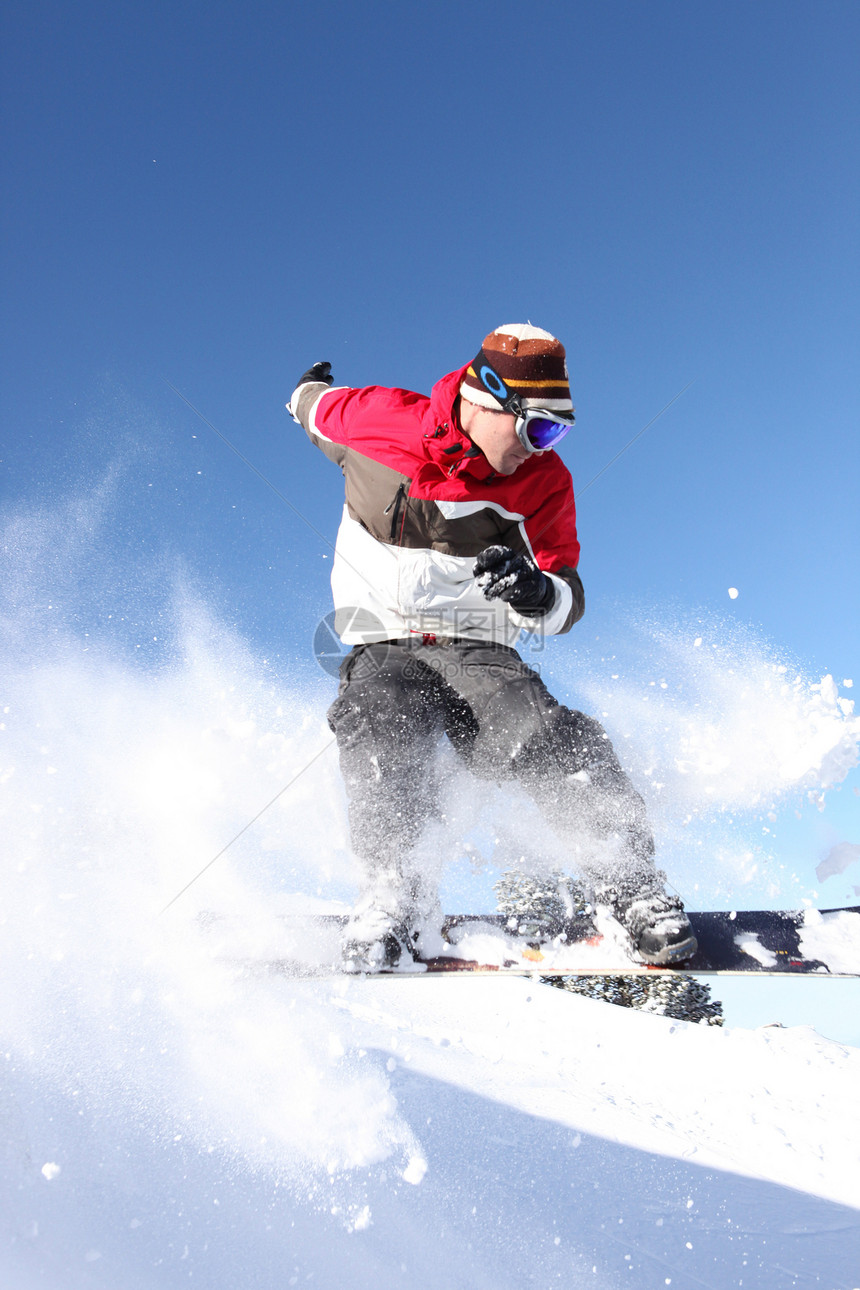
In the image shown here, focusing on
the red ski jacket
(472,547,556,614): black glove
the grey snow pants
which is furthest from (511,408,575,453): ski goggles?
the grey snow pants

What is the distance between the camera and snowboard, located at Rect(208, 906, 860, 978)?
2906mm

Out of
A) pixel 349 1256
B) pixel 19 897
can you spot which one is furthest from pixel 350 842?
pixel 19 897

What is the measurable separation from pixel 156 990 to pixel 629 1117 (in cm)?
187

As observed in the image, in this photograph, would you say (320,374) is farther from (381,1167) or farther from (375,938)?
(381,1167)

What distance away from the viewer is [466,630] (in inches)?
126

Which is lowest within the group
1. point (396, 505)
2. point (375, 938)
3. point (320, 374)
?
point (375, 938)

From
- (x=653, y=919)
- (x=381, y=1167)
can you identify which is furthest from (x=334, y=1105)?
(x=653, y=919)

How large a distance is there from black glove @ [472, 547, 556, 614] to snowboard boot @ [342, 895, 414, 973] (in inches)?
52.4

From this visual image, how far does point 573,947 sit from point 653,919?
465 millimetres

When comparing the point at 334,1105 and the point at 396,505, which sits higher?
the point at 396,505

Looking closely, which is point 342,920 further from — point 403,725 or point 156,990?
point 403,725

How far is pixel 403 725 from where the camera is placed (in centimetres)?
290

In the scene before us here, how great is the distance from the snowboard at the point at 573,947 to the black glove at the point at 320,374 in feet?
9.34

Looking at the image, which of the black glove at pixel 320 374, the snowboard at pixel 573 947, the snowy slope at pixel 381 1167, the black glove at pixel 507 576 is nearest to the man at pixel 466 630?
the black glove at pixel 507 576
